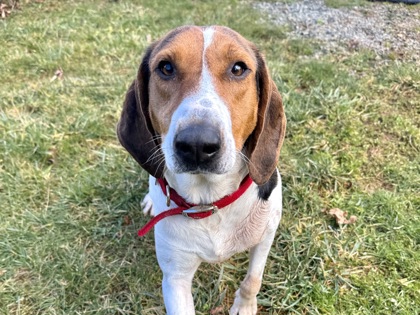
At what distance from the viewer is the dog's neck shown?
8.93 feet

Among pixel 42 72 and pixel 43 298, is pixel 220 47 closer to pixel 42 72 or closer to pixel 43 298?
pixel 43 298

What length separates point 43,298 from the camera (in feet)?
12.0

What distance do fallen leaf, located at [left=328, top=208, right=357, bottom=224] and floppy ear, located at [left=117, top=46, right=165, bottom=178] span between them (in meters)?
1.97

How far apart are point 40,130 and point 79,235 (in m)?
1.66

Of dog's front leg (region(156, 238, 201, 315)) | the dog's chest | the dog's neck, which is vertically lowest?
dog's front leg (region(156, 238, 201, 315))

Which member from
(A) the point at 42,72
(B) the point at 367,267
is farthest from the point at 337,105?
(A) the point at 42,72

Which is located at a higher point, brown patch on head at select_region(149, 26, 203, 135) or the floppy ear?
brown patch on head at select_region(149, 26, 203, 135)

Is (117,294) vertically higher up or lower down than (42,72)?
lower down

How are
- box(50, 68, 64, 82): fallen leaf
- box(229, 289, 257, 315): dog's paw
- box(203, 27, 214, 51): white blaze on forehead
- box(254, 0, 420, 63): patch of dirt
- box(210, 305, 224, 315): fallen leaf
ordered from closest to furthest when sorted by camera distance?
box(203, 27, 214, 51): white blaze on forehead < box(229, 289, 257, 315): dog's paw < box(210, 305, 224, 315): fallen leaf < box(50, 68, 64, 82): fallen leaf < box(254, 0, 420, 63): patch of dirt

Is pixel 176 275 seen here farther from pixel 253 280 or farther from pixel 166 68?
pixel 166 68

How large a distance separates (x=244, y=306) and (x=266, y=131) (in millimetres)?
1404

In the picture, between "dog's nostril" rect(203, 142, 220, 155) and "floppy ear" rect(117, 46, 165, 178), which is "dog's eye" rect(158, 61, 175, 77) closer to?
"floppy ear" rect(117, 46, 165, 178)

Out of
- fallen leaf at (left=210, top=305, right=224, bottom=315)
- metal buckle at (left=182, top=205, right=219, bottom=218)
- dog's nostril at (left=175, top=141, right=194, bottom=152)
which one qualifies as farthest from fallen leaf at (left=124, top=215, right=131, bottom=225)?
dog's nostril at (left=175, top=141, right=194, bottom=152)

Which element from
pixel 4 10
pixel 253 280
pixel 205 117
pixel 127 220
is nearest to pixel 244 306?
pixel 253 280
